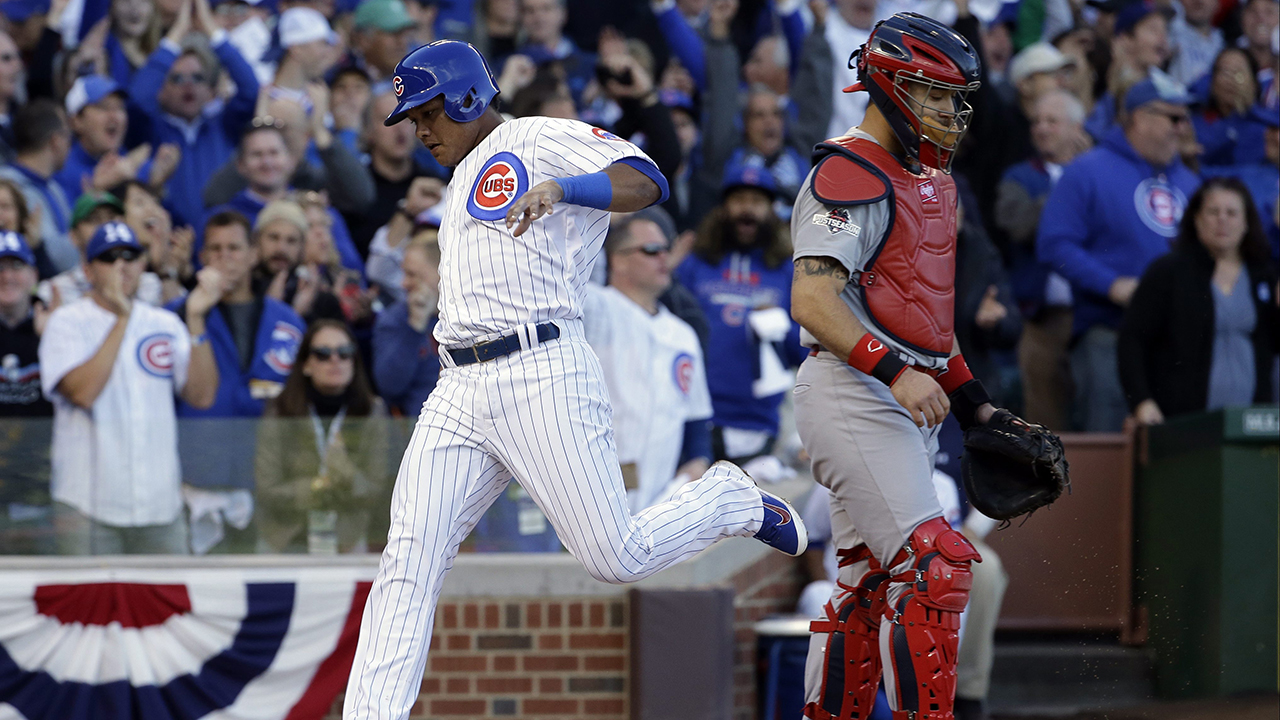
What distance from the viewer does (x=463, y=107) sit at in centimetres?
417

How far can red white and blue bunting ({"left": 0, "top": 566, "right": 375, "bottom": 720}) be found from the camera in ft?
19.5

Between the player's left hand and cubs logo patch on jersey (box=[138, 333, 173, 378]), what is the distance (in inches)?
132

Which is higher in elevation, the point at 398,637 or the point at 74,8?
the point at 74,8

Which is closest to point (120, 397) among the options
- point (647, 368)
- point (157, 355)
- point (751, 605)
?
point (157, 355)

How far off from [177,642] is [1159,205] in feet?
18.5

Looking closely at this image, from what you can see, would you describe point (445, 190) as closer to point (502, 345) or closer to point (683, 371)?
point (683, 371)

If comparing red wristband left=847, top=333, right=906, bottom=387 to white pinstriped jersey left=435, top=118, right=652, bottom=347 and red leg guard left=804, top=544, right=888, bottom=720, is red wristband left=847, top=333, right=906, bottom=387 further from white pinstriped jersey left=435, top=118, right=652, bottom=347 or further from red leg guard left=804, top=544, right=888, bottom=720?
white pinstriped jersey left=435, top=118, right=652, bottom=347

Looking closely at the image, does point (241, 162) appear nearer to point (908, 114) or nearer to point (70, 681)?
point (70, 681)

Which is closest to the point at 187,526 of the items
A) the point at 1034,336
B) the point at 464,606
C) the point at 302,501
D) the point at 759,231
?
the point at 302,501

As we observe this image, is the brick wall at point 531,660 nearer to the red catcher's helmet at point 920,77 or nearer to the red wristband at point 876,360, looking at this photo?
the red wristband at point 876,360

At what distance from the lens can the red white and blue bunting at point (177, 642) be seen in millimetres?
5934

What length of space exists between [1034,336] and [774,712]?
9.38 feet

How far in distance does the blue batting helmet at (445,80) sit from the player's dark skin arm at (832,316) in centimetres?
103

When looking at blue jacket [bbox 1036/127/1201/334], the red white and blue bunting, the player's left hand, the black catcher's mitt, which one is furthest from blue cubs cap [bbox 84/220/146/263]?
blue jacket [bbox 1036/127/1201/334]
